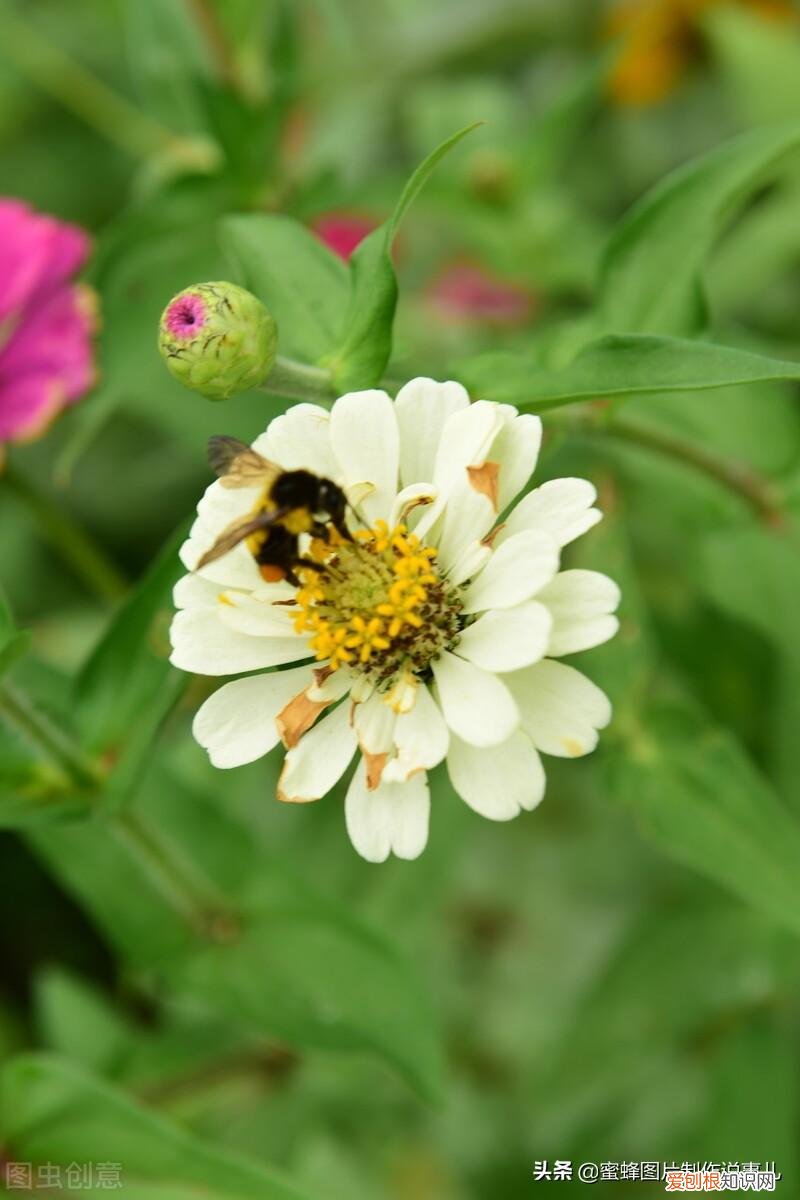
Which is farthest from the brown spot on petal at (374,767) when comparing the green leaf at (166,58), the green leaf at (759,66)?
the green leaf at (759,66)

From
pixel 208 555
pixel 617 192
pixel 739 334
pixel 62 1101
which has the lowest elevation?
pixel 62 1101

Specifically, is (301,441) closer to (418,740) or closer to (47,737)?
(418,740)

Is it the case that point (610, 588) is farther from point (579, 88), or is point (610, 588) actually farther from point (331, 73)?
point (331, 73)

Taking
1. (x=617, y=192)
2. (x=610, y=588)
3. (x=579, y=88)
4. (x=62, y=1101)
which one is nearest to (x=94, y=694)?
(x=62, y=1101)

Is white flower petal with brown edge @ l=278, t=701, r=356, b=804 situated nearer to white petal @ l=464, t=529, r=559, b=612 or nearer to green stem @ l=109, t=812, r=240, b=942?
white petal @ l=464, t=529, r=559, b=612

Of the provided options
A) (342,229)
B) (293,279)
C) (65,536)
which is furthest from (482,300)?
(293,279)
